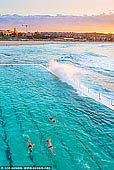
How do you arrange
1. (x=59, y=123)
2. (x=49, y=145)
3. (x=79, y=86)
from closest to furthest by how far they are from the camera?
(x=49, y=145) → (x=59, y=123) → (x=79, y=86)

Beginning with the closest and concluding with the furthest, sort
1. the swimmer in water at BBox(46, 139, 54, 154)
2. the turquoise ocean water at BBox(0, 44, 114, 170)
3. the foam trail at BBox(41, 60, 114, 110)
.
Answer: the turquoise ocean water at BBox(0, 44, 114, 170)
the swimmer in water at BBox(46, 139, 54, 154)
the foam trail at BBox(41, 60, 114, 110)

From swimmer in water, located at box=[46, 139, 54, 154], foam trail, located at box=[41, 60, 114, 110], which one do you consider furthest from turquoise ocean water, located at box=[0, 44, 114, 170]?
swimmer in water, located at box=[46, 139, 54, 154]

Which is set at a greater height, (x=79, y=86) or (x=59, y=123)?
(x=79, y=86)

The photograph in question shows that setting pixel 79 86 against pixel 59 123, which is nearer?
pixel 59 123

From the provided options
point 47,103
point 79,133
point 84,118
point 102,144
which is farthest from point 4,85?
point 102,144

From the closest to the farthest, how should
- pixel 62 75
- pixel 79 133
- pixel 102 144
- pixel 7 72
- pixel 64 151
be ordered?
pixel 64 151 < pixel 102 144 < pixel 79 133 < pixel 62 75 < pixel 7 72

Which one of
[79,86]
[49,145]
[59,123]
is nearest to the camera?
[49,145]

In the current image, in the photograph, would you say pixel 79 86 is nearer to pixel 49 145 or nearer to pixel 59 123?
pixel 59 123

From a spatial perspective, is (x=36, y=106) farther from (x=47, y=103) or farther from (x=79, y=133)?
(x=79, y=133)

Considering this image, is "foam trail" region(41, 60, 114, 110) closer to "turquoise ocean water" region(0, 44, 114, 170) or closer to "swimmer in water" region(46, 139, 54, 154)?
"turquoise ocean water" region(0, 44, 114, 170)

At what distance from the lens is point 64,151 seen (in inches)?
979

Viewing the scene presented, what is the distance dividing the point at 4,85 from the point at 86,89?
14775 millimetres

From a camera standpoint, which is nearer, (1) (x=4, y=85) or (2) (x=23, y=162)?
(2) (x=23, y=162)

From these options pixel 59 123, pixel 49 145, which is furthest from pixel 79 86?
pixel 49 145
